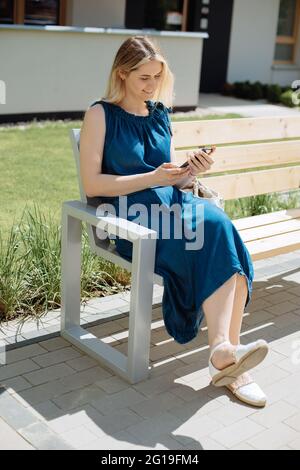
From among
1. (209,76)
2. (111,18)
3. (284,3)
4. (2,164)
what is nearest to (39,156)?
(2,164)

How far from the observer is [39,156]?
7.52 metres

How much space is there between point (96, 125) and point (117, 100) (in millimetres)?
202

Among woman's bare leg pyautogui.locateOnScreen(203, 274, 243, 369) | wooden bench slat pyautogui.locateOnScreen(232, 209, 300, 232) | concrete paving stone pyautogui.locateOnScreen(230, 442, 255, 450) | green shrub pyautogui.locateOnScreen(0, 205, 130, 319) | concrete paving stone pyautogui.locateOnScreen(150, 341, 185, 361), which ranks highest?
wooden bench slat pyautogui.locateOnScreen(232, 209, 300, 232)

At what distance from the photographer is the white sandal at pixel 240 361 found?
2764mm

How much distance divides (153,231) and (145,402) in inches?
29.6

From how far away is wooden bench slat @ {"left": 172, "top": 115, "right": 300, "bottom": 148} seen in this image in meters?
3.93

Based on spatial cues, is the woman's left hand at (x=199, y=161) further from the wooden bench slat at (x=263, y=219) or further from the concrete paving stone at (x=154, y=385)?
the concrete paving stone at (x=154, y=385)

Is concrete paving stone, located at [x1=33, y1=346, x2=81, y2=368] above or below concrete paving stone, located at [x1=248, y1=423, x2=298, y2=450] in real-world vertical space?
below

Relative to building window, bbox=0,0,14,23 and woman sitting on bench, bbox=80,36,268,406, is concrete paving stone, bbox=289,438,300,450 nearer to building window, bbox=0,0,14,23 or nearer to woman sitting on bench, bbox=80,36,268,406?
woman sitting on bench, bbox=80,36,268,406

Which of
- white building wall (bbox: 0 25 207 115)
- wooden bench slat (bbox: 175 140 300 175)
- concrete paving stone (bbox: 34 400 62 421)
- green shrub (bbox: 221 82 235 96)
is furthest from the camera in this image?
green shrub (bbox: 221 82 235 96)

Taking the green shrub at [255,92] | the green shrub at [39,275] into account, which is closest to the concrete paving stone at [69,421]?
the green shrub at [39,275]

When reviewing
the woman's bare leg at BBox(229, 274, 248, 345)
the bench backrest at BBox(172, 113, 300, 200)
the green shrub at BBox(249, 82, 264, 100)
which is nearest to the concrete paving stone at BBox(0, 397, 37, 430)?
the woman's bare leg at BBox(229, 274, 248, 345)

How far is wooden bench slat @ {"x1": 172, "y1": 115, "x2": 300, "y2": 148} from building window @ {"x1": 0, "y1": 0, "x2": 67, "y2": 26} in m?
7.95

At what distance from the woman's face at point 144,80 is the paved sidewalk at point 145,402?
1279 mm
